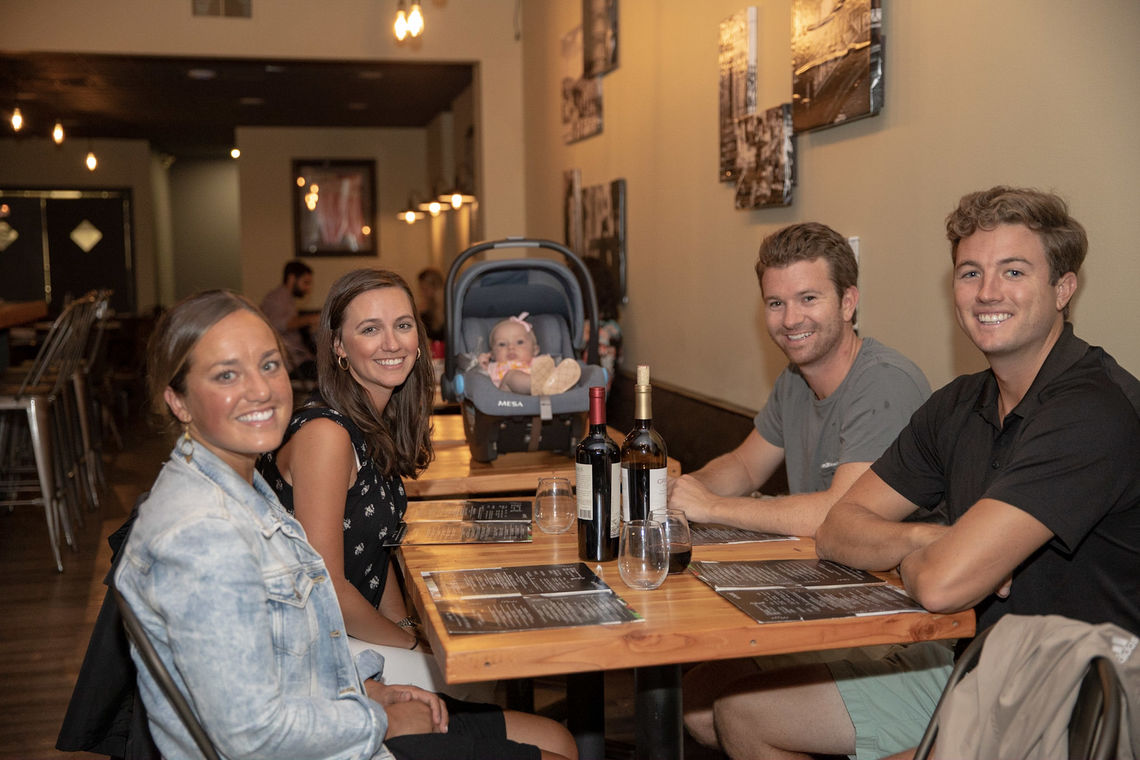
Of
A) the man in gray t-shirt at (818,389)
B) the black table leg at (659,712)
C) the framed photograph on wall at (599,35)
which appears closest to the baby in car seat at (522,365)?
the man in gray t-shirt at (818,389)

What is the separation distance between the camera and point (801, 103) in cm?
347

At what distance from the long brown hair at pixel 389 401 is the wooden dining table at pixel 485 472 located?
34 centimetres

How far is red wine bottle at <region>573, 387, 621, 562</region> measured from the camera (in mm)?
1967

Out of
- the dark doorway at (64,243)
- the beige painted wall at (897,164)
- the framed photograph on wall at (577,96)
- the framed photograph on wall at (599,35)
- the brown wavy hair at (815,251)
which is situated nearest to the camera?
the beige painted wall at (897,164)

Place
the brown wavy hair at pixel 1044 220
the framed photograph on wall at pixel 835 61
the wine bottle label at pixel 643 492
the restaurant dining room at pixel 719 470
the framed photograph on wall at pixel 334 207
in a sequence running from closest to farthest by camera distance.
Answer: the restaurant dining room at pixel 719 470 → the brown wavy hair at pixel 1044 220 → the wine bottle label at pixel 643 492 → the framed photograph on wall at pixel 835 61 → the framed photograph on wall at pixel 334 207

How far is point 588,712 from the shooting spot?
2.42m

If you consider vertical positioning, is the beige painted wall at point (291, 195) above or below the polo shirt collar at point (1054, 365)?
above

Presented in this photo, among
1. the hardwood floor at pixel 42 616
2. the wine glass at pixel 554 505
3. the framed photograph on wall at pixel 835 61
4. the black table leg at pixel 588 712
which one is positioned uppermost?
the framed photograph on wall at pixel 835 61

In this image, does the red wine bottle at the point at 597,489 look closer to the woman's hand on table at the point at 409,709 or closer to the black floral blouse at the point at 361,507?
the woman's hand on table at the point at 409,709

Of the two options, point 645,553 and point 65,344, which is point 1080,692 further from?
point 65,344

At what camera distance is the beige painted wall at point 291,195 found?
12539mm

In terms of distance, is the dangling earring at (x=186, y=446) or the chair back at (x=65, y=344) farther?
the chair back at (x=65, y=344)

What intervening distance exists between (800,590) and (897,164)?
1.63 m

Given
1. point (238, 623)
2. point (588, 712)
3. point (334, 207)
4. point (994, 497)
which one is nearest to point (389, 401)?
point (588, 712)
